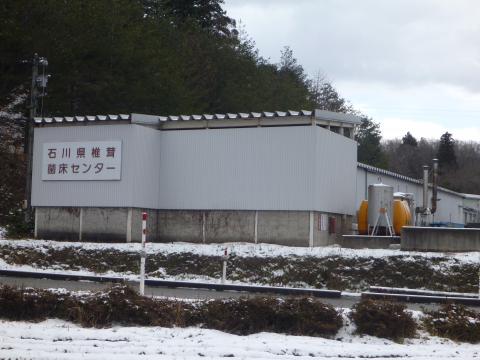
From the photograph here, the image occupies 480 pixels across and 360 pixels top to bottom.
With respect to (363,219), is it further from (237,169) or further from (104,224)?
(104,224)

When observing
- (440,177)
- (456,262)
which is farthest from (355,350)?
(440,177)

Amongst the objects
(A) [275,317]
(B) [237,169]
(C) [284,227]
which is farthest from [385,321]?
(B) [237,169]

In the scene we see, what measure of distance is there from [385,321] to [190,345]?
3.57 meters

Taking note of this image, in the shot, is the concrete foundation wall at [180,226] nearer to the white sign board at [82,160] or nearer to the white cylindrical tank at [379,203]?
the white sign board at [82,160]

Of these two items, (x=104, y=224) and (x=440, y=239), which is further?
(x=104, y=224)

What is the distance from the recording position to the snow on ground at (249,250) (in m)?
27.3

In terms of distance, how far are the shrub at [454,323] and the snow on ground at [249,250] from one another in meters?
12.5

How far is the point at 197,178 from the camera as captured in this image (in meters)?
32.7

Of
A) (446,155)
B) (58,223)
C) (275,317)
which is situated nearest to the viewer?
(275,317)

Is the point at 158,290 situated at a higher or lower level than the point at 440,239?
lower

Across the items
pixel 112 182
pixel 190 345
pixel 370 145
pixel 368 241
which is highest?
pixel 370 145

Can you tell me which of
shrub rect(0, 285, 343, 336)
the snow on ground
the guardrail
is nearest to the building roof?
the snow on ground

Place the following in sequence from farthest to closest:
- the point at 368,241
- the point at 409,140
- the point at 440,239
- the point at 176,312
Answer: the point at 409,140, the point at 368,241, the point at 440,239, the point at 176,312

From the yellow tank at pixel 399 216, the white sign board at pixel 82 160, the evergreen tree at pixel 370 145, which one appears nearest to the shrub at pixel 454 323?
the white sign board at pixel 82 160
